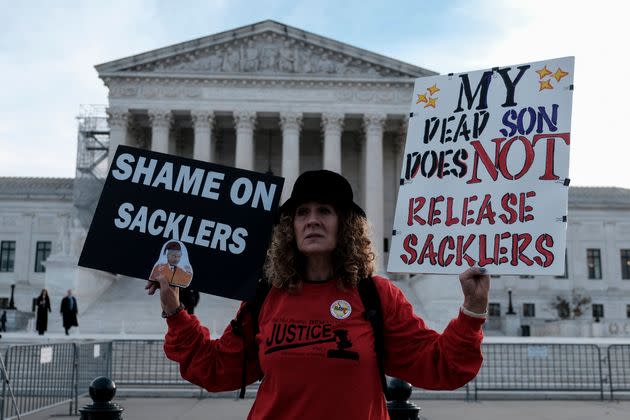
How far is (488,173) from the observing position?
13.2 ft

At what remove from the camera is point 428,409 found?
1112cm

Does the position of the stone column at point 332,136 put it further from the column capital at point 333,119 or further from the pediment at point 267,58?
the pediment at point 267,58

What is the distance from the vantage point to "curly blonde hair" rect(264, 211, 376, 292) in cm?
346

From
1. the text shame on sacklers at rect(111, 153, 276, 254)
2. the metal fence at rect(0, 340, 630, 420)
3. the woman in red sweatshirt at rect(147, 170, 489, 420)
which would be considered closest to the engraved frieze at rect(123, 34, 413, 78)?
the metal fence at rect(0, 340, 630, 420)

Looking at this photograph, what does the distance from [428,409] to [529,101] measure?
816 cm

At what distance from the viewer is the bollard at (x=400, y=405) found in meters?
5.57

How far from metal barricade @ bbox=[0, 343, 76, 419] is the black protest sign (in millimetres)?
6390

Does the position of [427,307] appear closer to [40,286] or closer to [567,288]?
[567,288]

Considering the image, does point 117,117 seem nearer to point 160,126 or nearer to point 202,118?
point 160,126

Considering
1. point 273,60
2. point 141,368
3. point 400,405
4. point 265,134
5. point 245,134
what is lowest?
point 141,368

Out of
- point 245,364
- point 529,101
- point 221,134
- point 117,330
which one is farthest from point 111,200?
point 221,134

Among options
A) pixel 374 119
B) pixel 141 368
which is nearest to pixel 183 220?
pixel 141 368

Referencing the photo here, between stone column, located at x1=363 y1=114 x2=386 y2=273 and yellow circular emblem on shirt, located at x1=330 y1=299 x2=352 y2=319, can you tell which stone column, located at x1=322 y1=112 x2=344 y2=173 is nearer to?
stone column, located at x1=363 y1=114 x2=386 y2=273

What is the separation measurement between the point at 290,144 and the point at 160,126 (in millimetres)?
9253
